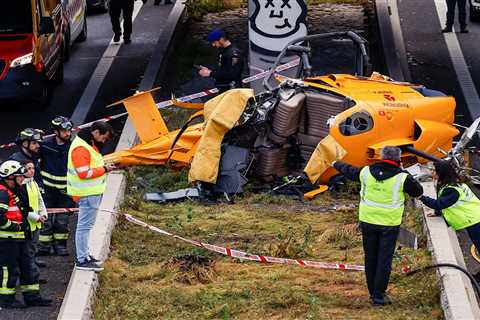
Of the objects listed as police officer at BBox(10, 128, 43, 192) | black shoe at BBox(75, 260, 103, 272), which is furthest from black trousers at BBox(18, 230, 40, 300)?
police officer at BBox(10, 128, 43, 192)

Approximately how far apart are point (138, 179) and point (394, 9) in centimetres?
1237

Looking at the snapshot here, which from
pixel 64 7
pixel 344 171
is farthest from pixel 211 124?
pixel 64 7

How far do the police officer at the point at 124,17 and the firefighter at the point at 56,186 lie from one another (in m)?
11.1

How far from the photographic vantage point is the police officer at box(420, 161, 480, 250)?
13172 millimetres

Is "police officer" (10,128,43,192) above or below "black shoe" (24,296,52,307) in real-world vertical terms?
above

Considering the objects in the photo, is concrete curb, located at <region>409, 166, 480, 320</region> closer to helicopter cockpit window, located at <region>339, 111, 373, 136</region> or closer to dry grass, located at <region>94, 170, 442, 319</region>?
dry grass, located at <region>94, 170, 442, 319</region>

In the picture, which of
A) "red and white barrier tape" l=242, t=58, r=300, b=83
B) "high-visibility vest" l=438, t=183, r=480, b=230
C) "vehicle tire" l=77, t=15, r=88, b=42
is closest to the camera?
"high-visibility vest" l=438, t=183, r=480, b=230

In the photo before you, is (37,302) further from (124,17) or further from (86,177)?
(124,17)

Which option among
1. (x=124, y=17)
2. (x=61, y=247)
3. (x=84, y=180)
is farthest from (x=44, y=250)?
(x=124, y=17)

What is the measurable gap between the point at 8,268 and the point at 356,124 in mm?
5299

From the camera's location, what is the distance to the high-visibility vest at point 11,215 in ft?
41.3

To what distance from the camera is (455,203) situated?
13.3 metres

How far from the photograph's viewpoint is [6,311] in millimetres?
12719

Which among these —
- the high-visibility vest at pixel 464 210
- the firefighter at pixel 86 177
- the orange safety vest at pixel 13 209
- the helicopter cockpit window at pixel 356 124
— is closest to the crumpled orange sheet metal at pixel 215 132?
the helicopter cockpit window at pixel 356 124
